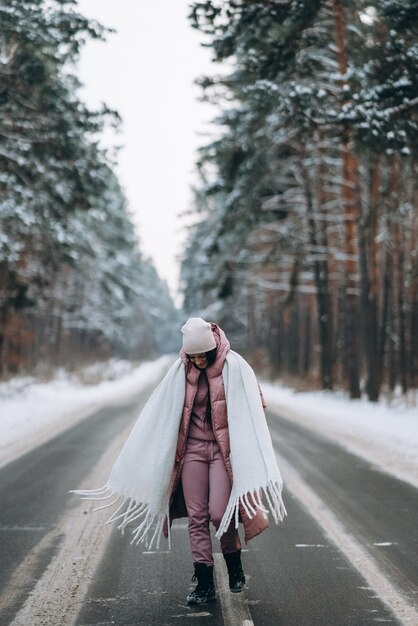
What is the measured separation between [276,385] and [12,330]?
1479cm

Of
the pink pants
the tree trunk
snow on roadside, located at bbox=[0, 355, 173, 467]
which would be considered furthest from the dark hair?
the tree trunk

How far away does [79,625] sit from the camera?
4.21m

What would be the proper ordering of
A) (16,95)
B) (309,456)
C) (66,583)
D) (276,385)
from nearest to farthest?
(66,583) < (309,456) < (16,95) < (276,385)

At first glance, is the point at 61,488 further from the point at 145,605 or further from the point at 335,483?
the point at 145,605

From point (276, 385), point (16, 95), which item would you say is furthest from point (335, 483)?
point (276, 385)

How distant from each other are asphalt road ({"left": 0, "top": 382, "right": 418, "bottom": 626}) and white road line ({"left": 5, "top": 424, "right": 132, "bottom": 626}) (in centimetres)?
1

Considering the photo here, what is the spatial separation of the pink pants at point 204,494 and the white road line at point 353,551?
1.04m

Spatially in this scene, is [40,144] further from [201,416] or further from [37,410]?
[201,416]

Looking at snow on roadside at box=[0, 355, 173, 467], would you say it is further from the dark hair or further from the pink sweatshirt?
the dark hair

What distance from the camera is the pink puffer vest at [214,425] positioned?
15.6 ft

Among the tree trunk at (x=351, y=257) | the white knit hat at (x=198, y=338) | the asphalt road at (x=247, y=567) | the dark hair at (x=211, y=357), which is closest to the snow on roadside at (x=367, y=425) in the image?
the tree trunk at (x=351, y=257)

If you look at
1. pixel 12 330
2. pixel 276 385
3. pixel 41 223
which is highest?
pixel 41 223

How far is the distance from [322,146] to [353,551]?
745 inches

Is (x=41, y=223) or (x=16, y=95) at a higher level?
(x=16, y=95)
